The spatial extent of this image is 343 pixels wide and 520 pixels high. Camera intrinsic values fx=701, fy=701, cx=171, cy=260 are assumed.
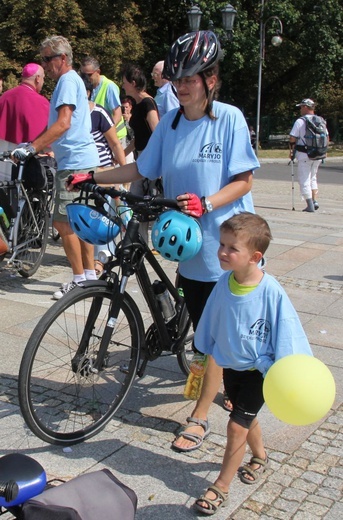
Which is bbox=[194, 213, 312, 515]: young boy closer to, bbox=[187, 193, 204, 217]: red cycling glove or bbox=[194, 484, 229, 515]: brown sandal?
bbox=[194, 484, 229, 515]: brown sandal

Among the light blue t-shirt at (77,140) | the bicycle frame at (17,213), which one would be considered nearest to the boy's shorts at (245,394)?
the light blue t-shirt at (77,140)

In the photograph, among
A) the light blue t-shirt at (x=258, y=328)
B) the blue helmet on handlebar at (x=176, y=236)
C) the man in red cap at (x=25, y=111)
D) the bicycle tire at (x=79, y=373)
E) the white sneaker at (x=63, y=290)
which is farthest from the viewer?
the man in red cap at (x=25, y=111)

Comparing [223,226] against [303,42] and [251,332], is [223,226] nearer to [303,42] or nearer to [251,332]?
[251,332]

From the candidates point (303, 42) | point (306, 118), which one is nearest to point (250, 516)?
point (306, 118)

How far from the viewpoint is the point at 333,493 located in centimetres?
309

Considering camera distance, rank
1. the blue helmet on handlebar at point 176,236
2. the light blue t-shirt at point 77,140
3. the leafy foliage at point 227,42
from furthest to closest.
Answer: the leafy foliage at point 227,42, the light blue t-shirt at point 77,140, the blue helmet on handlebar at point 176,236

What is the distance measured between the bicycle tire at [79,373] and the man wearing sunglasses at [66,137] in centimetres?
176

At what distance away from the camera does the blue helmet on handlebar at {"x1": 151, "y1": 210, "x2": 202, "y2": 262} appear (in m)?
3.13

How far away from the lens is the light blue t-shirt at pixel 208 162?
11.3ft

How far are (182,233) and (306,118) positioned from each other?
9.56 meters

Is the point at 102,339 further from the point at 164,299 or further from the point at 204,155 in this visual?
the point at 204,155

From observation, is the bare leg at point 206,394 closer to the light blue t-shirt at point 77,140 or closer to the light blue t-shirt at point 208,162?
the light blue t-shirt at point 208,162

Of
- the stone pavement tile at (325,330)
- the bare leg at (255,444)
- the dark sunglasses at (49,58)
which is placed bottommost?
the stone pavement tile at (325,330)

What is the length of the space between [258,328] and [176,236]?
56 cm
